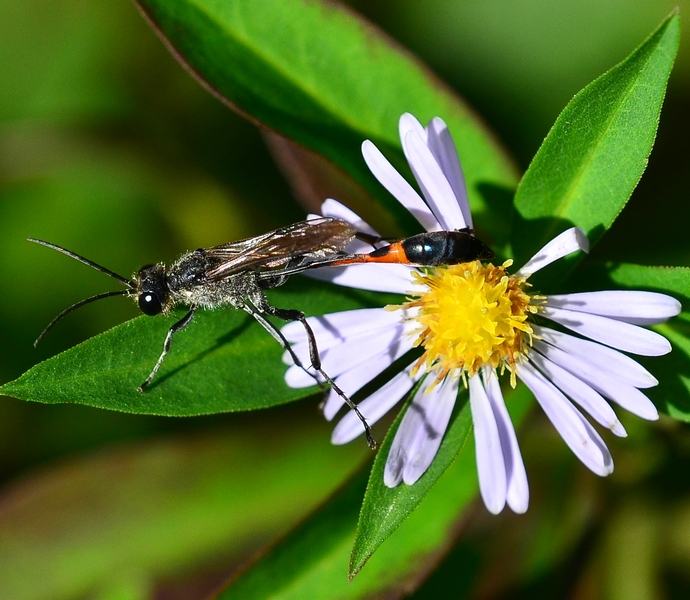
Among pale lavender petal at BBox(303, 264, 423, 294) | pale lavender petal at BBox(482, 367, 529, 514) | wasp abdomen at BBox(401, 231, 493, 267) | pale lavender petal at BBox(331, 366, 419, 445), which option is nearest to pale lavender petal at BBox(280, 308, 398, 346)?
pale lavender petal at BBox(303, 264, 423, 294)

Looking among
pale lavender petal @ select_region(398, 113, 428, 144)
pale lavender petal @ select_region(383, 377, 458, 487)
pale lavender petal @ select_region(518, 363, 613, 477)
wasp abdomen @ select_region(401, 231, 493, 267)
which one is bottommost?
pale lavender petal @ select_region(518, 363, 613, 477)

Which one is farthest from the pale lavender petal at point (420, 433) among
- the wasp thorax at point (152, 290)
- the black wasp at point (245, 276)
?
the wasp thorax at point (152, 290)

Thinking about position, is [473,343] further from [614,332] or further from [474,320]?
[614,332]

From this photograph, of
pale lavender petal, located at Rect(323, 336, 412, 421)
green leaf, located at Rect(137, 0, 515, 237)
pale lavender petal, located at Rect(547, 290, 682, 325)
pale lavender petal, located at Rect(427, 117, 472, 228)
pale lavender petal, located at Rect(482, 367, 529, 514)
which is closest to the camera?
pale lavender petal, located at Rect(547, 290, 682, 325)

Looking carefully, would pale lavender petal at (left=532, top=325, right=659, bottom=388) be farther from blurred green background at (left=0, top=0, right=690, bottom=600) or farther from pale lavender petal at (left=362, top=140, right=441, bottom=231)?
blurred green background at (left=0, top=0, right=690, bottom=600)

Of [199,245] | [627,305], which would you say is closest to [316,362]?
[627,305]

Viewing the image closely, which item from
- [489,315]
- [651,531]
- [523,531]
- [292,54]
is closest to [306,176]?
[292,54]

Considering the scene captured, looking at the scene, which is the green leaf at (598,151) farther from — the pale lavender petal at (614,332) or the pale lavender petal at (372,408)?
the pale lavender petal at (372,408)
